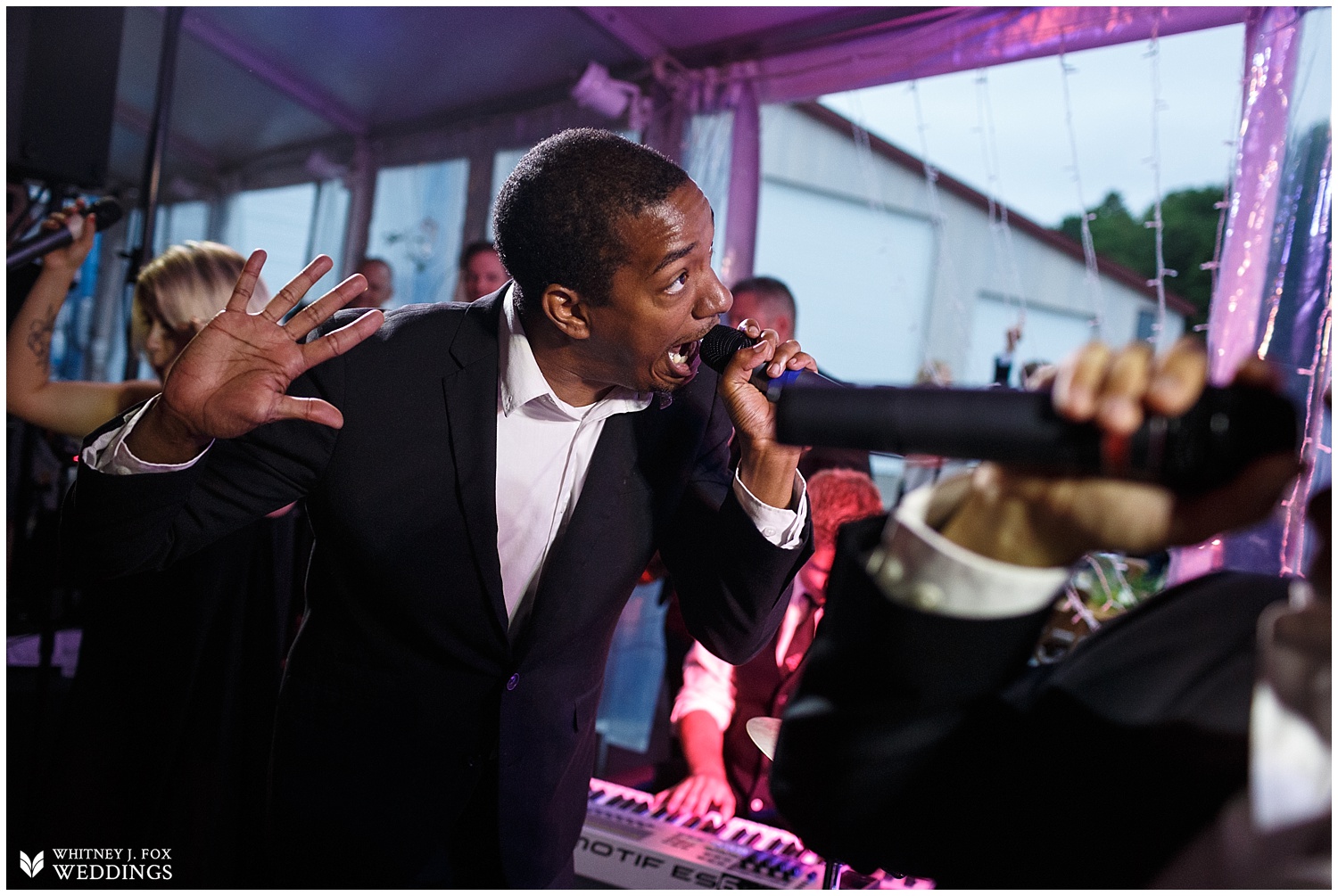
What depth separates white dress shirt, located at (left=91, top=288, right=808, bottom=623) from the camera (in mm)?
1555

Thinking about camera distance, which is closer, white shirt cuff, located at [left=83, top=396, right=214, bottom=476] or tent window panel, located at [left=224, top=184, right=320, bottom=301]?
white shirt cuff, located at [left=83, top=396, right=214, bottom=476]

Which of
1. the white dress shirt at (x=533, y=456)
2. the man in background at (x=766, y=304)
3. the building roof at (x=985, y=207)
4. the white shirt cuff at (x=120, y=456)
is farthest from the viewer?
the building roof at (x=985, y=207)

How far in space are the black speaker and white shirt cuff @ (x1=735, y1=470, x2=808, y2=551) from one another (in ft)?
10.3

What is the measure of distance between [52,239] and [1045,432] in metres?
2.64

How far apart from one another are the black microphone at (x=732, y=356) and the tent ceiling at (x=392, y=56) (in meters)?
2.93

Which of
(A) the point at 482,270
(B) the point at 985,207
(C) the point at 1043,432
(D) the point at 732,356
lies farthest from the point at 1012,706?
(B) the point at 985,207

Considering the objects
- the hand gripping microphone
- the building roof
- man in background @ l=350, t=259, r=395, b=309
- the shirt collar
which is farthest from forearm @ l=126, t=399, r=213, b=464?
the building roof

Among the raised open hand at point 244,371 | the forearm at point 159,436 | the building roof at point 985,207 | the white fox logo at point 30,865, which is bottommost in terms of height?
the white fox logo at point 30,865

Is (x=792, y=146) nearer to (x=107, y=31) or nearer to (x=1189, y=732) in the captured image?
(x=107, y=31)

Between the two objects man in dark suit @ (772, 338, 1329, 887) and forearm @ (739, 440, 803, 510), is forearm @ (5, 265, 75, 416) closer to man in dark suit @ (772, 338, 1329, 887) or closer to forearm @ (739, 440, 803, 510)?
forearm @ (739, 440, 803, 510)

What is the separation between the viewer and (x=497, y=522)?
1507mm

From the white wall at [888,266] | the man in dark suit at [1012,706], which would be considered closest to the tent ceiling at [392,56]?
the man in dark suit at [1012,706]

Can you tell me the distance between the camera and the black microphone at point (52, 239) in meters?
2.24

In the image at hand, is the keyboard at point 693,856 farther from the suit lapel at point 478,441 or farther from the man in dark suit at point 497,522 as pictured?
the suit lapel at point 478,441
